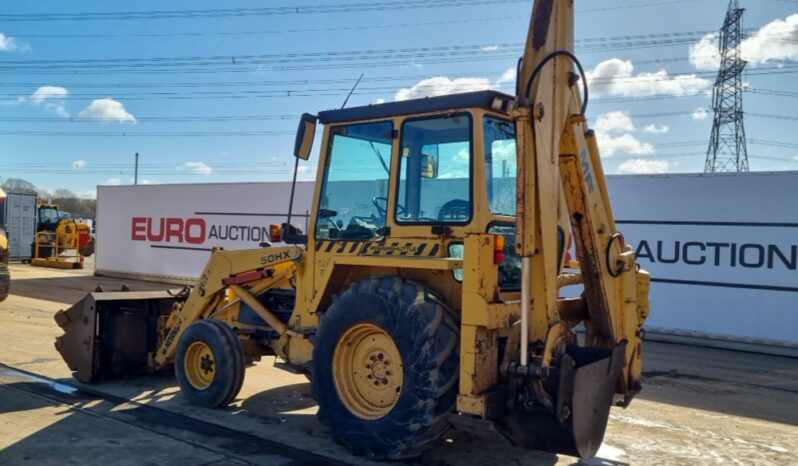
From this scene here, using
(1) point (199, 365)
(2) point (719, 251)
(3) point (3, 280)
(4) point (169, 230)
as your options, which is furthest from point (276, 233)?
(4) point (169, 230)

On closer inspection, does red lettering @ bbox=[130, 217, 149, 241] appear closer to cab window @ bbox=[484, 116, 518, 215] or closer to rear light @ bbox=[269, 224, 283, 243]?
rear light @ bbox=[269, 224, 283, 243]

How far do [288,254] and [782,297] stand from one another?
857 centimetres

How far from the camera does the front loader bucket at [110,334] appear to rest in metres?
7.36

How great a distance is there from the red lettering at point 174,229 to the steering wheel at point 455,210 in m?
15.8

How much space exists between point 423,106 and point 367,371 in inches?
80.6

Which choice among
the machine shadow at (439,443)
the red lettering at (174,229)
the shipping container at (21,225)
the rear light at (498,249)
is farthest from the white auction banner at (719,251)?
the shipping container at (21,225)

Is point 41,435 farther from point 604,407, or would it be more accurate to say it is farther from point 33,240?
point 33,240

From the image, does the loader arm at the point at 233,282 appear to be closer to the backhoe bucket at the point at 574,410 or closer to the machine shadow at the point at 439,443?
the machine shadow at the point at 439,443

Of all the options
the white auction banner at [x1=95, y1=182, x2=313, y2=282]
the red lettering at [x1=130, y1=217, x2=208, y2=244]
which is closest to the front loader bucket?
the white auction banner at [x1=95, y1=182, x2=313, y2=282]

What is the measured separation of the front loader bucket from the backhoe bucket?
4623mm

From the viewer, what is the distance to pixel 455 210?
5.24 m

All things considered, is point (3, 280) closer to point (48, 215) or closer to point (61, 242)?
point (61, 242)

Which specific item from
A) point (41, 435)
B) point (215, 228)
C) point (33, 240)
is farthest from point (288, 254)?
point (33, 240)

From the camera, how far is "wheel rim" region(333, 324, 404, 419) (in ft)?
17.0
